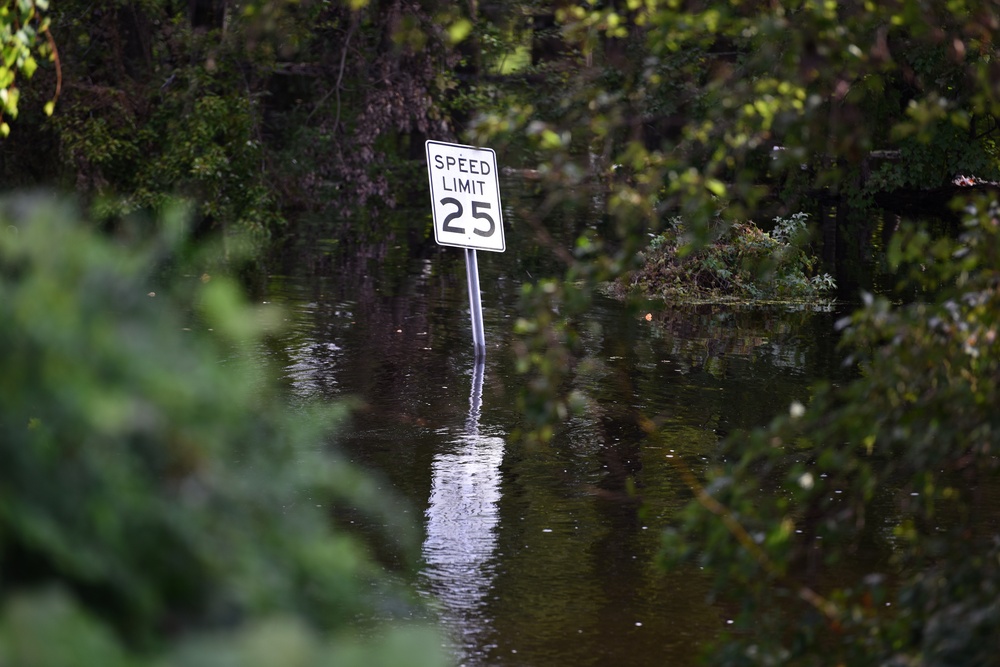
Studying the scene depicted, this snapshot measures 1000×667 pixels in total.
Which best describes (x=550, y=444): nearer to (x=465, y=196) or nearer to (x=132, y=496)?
(x=465, y=196)

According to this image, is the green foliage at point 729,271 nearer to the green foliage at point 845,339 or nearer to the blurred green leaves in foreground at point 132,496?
the green foliage at point 845,339

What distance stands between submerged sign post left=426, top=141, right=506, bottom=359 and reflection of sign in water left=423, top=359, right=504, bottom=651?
2.06 metres

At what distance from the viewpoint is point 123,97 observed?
873 inches

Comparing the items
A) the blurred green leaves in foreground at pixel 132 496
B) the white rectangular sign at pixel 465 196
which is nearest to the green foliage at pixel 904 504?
the blurred green leaves in foreground at pixel 132 496

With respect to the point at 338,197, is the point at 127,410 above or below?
below

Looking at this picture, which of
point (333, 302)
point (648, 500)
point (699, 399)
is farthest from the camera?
point (333, 302)

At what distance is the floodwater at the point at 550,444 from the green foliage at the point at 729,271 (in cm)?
71

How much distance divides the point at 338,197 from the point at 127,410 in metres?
29.2

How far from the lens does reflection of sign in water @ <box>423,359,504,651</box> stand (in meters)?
6.66

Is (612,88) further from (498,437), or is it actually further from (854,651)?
(854,651)

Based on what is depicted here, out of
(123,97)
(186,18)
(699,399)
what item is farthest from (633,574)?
(186,18)

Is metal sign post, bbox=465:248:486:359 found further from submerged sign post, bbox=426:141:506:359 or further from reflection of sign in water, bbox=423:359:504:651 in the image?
reflection of sign in water, bbox=423:359:504:651

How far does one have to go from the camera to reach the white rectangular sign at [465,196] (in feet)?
39.0

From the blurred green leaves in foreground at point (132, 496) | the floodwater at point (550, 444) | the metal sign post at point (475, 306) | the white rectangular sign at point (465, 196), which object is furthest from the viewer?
the metal sign post at point (475, 306)
